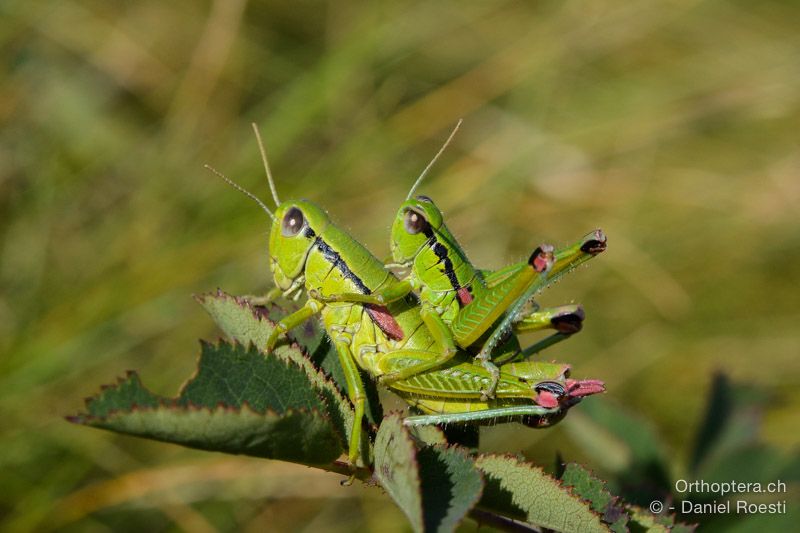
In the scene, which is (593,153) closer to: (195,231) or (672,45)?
(672,45)

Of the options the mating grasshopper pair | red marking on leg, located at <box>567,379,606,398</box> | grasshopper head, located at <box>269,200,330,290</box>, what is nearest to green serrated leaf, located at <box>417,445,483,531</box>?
the mating grasshopper pair

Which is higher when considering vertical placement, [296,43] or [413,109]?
[296,43]

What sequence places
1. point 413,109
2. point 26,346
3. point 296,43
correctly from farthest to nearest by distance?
point 296,43
point 413,109
point 26,346

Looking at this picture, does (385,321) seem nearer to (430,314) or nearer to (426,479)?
(430,314)

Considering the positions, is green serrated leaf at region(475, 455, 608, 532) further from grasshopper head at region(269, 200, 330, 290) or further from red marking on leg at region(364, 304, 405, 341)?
grasshopper head at region(269, 200, 330, 290)

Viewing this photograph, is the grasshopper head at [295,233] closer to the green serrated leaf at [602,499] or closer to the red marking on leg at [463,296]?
the red marking on leg at [463,296]

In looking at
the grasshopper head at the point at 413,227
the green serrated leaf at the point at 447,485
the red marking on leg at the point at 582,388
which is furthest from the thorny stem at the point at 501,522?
the grasshopper head at the point at 413,227

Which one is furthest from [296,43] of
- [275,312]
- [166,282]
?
[275,312]
